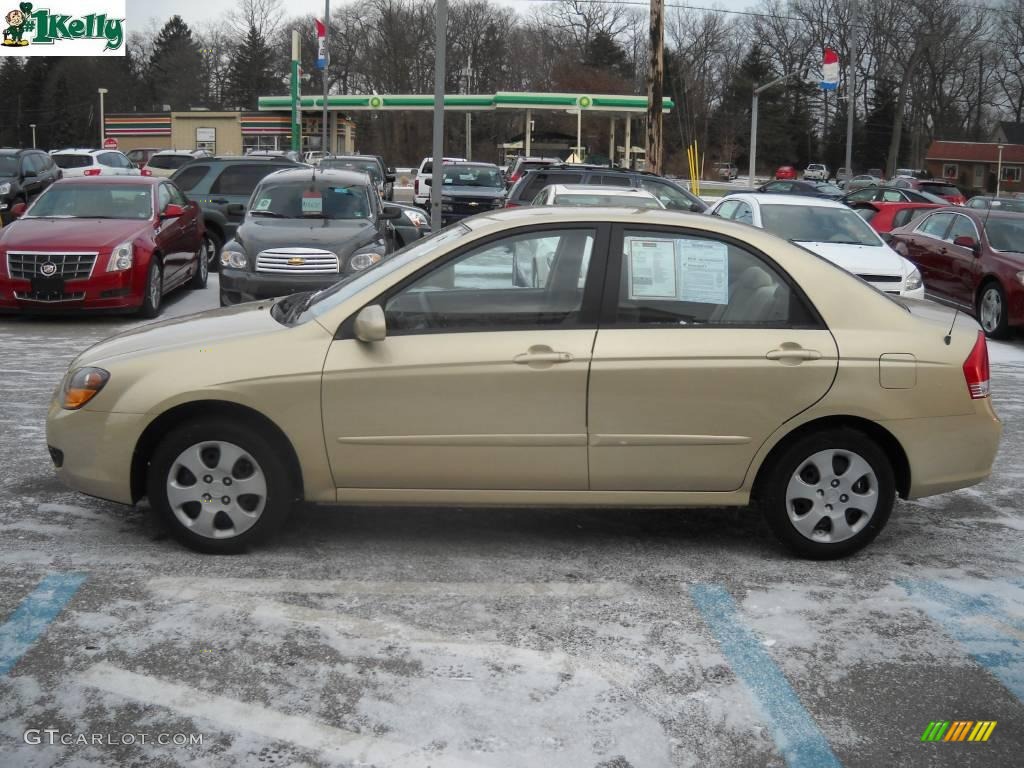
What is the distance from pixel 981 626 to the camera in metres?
4.72

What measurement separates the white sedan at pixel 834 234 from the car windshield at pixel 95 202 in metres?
7.13

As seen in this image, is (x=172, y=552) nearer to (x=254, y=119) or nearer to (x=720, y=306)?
(x=720, y=306)

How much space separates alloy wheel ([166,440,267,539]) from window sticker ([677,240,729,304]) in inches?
84.2

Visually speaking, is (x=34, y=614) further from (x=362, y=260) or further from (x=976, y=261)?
(x=976, y=261)

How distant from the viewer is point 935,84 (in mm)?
89750

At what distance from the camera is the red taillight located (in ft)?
17.7

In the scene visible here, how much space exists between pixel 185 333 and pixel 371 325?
1064 millimetres

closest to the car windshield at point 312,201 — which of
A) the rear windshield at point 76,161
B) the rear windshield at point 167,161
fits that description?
the rear windshield at point 76,161

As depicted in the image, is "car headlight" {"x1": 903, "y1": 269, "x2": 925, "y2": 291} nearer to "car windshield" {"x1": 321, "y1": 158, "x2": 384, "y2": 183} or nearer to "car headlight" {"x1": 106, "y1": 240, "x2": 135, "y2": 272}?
"car headlight" {"x1": 106, "y1": 240, "x2": 135, "y2": 272}

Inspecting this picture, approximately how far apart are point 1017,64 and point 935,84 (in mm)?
8363

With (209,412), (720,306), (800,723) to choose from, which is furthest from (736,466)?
(209,412)

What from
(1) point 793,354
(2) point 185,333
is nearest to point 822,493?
(1) point 793,354

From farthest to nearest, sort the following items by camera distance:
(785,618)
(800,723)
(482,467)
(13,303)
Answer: (13,303) < (482,467) < (785,618) < (800,723)

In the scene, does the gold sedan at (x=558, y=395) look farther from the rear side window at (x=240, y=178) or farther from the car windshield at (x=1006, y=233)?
the rear side window at (x=240, y=178)
